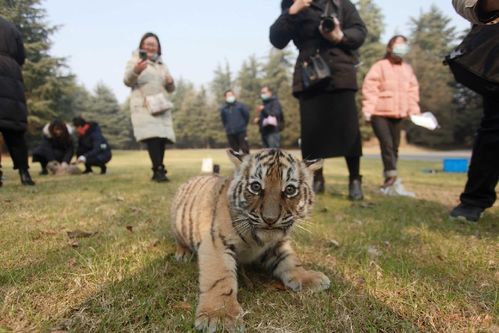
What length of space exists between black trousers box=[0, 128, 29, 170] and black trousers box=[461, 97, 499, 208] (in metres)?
6.67

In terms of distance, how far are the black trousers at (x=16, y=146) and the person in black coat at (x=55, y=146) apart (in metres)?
4.35

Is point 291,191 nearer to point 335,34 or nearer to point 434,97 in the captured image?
point 335,34

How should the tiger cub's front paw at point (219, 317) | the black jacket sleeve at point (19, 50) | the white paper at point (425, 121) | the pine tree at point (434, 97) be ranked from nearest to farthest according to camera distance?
1. the tiger cub's front paw at point (219, 317)
2. the black jacket sleeve at point (19, 50)
3. the white paper at point (425, 121)
4. the pine tree at point (434, 97)

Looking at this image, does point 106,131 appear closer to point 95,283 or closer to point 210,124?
point 210,124

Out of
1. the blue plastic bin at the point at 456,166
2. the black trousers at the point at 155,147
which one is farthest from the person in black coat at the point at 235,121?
the blue plastic bin at the point at 456,166

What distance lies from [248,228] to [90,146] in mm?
10278

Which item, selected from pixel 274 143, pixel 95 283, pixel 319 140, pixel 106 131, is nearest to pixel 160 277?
pixel 95 283

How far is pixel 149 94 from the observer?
716 centimetres

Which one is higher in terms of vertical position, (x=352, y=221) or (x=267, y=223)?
(x=267, y=223)

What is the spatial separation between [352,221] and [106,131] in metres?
59.1

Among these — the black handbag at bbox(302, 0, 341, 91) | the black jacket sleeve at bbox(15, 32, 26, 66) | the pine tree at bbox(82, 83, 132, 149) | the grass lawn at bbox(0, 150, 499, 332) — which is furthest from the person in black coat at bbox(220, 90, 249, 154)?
the pine tree at bbox(82, 83, 132, 149)

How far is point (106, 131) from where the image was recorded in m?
57.7

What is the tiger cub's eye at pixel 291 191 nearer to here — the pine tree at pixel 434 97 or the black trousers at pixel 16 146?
the black trousers at pixel 16 146

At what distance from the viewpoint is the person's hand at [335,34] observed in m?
4.79
